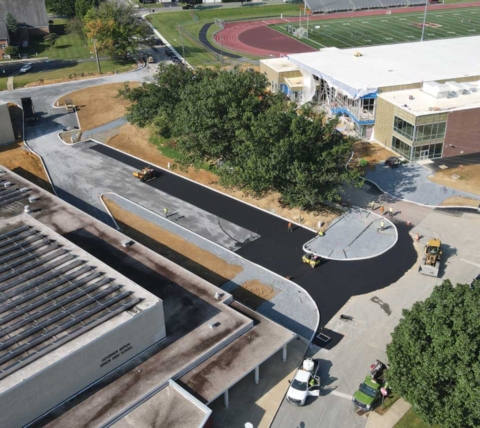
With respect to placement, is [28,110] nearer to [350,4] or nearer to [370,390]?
[370,390]

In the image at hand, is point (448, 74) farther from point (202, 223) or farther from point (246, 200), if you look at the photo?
point (202, 223)

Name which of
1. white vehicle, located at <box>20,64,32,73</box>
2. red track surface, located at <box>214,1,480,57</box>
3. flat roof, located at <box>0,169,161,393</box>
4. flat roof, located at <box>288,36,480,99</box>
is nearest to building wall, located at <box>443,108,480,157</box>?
flat roof, located at <box>288,36,480,99</box>

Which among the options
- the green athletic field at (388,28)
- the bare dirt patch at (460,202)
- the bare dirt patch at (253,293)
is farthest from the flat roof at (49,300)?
the green athletic field at (388,28)

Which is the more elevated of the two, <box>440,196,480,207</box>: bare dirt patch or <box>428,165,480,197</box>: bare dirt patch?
<box>428,165,480,197</box>: bare dirt patch

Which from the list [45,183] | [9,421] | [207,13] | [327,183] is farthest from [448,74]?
[207,13]

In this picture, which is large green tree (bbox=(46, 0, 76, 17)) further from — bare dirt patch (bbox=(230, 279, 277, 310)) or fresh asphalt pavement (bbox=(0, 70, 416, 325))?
bare dirt patch (bbox=(230, 279, 277, 310))

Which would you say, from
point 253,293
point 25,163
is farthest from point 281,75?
point 253,293
